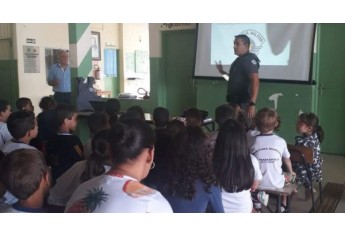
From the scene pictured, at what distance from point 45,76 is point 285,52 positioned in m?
4.41

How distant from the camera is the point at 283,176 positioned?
2557 mm

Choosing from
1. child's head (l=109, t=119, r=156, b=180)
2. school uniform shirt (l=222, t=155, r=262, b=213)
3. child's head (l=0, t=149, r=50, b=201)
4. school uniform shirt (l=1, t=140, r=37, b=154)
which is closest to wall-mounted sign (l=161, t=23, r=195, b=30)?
school uniform shirt (l=1, t=140, r=37, b=154)

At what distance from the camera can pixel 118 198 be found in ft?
3.63

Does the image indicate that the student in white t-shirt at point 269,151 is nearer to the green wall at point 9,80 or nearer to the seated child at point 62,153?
the seated child at point 62,153

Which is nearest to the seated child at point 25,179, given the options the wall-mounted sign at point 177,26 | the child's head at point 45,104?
the child's head at point 45,104

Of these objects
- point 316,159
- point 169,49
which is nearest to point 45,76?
point 169,49

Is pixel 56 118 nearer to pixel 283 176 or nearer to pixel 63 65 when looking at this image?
pixel 283 176

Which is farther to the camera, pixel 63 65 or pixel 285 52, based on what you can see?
pixel 63 65

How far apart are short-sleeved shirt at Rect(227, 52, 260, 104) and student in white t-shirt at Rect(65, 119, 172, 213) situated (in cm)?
246

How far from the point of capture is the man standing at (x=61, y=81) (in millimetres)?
5457

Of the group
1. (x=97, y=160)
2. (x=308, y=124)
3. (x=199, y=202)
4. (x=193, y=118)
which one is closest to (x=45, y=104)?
(x=193, y=118)

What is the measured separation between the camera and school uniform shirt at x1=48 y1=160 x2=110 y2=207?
5.92ft

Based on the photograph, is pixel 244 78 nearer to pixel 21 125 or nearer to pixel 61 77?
pixel 21 125

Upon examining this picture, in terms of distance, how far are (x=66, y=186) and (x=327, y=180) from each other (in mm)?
3005
